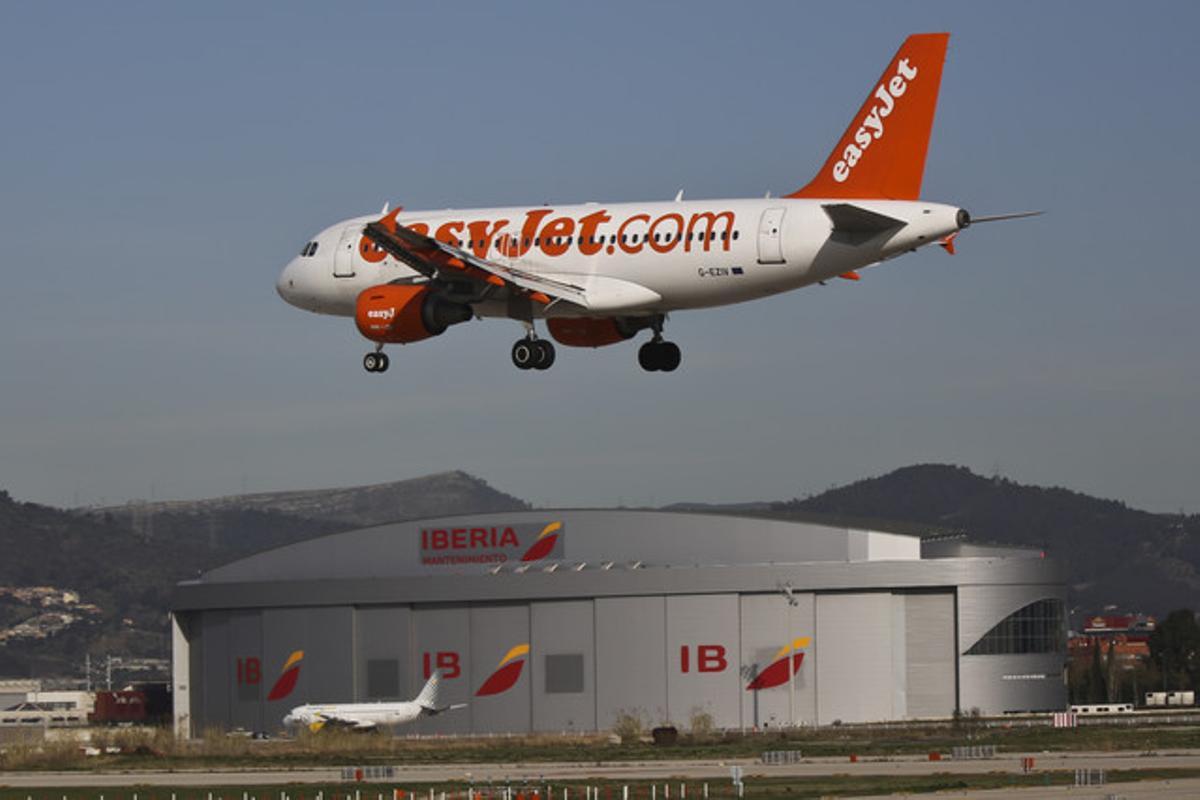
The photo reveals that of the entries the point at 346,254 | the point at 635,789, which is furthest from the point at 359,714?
the point at 635,789

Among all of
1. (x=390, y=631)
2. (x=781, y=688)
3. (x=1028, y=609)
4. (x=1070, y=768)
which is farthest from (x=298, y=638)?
(x=1070, y=768)

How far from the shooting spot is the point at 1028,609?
12656cm

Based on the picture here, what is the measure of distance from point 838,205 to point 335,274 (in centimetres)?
1953

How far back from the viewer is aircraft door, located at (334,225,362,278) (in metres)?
75.5

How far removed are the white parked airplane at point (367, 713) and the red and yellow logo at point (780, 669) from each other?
17.2 meters

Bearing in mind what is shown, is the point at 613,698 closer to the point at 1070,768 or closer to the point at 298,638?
the point at 298,638

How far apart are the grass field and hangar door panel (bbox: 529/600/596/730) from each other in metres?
51.9

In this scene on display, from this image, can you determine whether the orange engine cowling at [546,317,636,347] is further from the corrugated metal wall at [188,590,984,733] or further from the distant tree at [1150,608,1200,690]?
the distant tree at [1150,608,1200,690]

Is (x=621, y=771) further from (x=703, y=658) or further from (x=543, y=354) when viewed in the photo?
(x=703, y=658)

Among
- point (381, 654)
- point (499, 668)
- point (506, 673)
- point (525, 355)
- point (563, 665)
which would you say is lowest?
point (506, 673)

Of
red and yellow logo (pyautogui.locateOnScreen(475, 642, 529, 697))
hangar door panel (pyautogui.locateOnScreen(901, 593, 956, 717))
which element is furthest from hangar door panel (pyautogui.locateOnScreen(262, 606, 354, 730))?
hangar door panel (pyautogui.locateOnScreen(901, 593, 956, 717))

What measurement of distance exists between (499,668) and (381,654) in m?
7.78

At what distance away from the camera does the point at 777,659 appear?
403 feet

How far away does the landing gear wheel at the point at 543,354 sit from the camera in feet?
235
